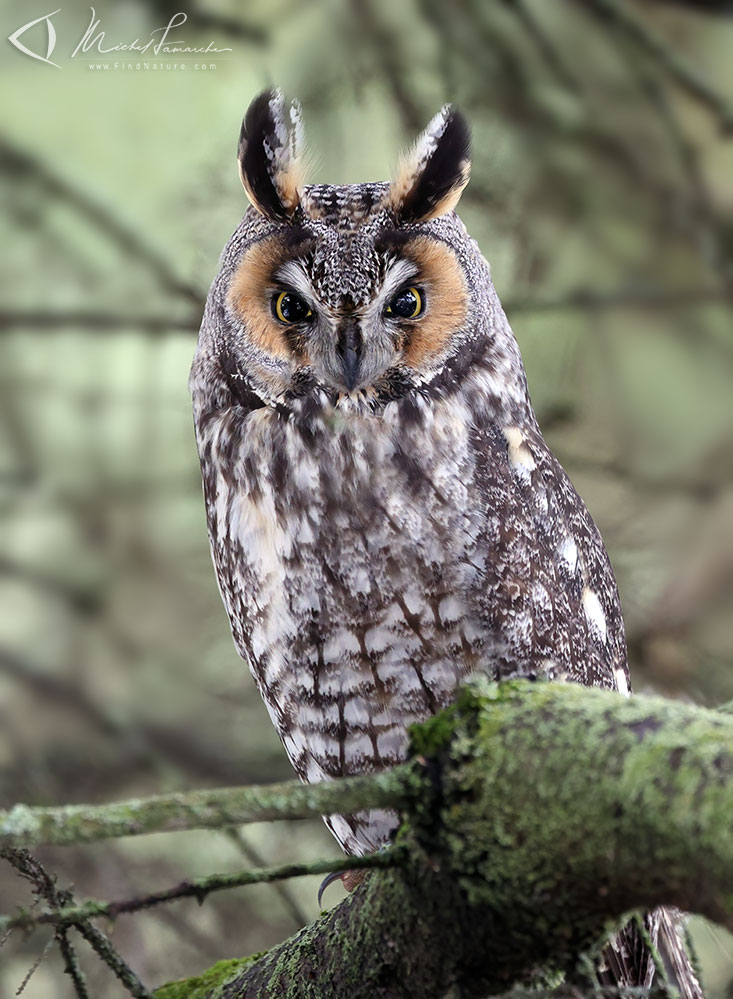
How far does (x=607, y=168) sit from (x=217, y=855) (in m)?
2.37

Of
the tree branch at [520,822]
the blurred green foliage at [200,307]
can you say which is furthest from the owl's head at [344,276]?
the blurred green foliage at [200,307]

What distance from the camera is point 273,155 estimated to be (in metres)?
1.79

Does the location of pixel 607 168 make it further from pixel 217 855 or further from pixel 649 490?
pixel 217 855

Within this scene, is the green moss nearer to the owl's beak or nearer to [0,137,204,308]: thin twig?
the owl's beak

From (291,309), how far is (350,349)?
0.15m

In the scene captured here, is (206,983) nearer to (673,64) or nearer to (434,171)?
(434,171)

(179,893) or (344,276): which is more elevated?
(344,276)

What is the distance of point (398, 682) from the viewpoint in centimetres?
171

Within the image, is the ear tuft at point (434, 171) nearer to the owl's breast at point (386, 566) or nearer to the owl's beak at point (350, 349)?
the owl's beak at point (350, 349)

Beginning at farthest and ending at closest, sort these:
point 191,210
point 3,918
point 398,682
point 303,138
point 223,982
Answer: point 191,210, point 303,138, point 398,682, point 223,982, point 3,918

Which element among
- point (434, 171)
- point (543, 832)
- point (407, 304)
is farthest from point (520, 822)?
point (434, 171)

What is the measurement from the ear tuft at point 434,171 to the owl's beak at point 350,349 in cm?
23

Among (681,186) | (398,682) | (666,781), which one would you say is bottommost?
(666,781)

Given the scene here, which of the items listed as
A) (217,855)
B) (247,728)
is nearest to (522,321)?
(247,728)
